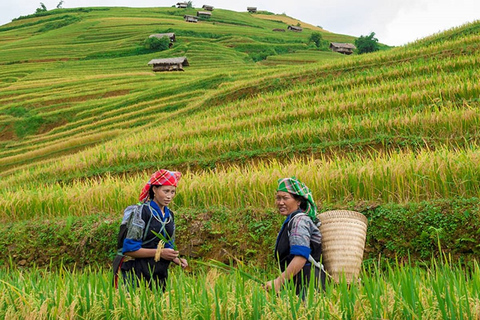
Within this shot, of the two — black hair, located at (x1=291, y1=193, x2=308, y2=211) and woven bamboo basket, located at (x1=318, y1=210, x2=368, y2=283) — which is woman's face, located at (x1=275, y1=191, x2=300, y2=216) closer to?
black hair, located at (x1=291, y1=193, x2=308, y2=211)

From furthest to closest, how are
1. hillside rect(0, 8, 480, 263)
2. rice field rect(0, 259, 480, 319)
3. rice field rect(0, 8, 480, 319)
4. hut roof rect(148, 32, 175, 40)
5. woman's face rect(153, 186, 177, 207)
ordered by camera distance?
hut roof rect(148, 32, 175, 40) < hillside rect(0, 8, 480, 263) < woman's face rect(153, 186, 177, 207) < rice field rect(0, 8, 480, 319) < rice field rect(0, 259, 480, 319)

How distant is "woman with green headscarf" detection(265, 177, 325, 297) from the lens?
3066 mm

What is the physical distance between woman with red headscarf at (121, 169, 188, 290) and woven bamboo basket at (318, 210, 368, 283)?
119 cm

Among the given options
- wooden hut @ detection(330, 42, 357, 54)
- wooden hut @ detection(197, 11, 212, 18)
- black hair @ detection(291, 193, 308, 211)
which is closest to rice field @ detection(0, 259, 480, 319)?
black hair @ detection(291, 193, 308, 211)

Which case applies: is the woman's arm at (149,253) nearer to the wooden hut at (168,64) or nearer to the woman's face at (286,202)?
the woman's face at (286,202)

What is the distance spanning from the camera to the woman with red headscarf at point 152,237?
3.70 metres

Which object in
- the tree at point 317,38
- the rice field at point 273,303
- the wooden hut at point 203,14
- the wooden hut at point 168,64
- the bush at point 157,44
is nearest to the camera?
Answer: the rice field at point 273,303

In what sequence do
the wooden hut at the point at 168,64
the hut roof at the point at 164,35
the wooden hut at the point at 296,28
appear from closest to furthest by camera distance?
the wooden hut at the point at 168,64, the hut roof at the point at 164,35, the wooden hut at the point at 296,28

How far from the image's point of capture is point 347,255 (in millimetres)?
3348

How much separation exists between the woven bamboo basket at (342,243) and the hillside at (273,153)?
111 centimetres

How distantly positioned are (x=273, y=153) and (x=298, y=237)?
6343mm

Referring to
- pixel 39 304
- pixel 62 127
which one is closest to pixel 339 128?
pixel 39 304

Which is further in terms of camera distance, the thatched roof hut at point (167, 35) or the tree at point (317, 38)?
the tree at point (317, 38)

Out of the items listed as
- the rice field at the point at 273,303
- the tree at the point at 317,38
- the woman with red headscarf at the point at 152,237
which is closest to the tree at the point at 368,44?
the tree at the point at 317,38
